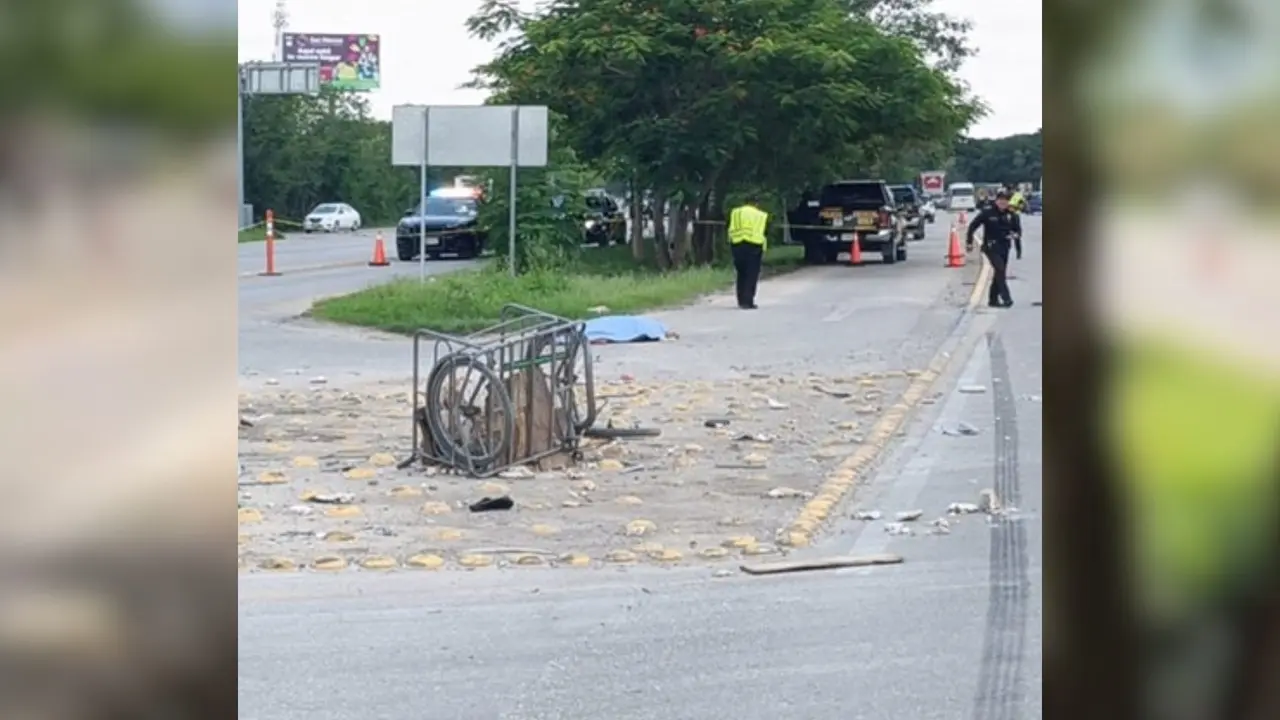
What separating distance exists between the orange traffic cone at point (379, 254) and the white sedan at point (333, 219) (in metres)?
0.25

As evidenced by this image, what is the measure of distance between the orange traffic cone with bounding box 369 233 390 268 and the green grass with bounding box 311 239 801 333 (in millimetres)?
1979

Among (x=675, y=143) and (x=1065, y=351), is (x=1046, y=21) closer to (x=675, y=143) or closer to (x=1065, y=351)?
(x=1065, y=351)

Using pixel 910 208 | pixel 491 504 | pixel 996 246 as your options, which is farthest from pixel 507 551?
pixel 910 208

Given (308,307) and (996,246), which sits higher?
(996,246)

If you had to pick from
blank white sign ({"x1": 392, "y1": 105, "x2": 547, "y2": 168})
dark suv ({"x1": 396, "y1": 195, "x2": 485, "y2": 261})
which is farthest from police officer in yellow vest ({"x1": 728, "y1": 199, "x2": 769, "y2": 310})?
blank white sign ({"x1": 392, "y1": 105, "x2": 547, "y2": 168})

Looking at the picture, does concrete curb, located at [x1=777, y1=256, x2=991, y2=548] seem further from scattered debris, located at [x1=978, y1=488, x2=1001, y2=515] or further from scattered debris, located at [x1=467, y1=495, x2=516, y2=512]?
scattered debris, located at [x1=467, y1=495, x2=516, y2=512]

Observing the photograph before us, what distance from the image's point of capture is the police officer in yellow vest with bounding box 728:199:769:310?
13688 mm

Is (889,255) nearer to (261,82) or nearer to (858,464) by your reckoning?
(858,464)

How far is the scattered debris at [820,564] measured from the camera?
5.30m

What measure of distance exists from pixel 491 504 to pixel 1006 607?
2.36 m

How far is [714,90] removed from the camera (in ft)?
44.5

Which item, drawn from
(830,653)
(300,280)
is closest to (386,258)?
(300,280)

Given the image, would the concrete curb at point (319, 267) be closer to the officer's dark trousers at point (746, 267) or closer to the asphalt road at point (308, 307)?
the asphalt road at point (308, 307)

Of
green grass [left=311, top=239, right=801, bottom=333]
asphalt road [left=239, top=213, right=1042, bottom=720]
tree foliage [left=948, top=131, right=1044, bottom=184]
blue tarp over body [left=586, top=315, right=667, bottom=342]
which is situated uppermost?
tree foliage [left=948, top=131, right=1044, bottom=184]
